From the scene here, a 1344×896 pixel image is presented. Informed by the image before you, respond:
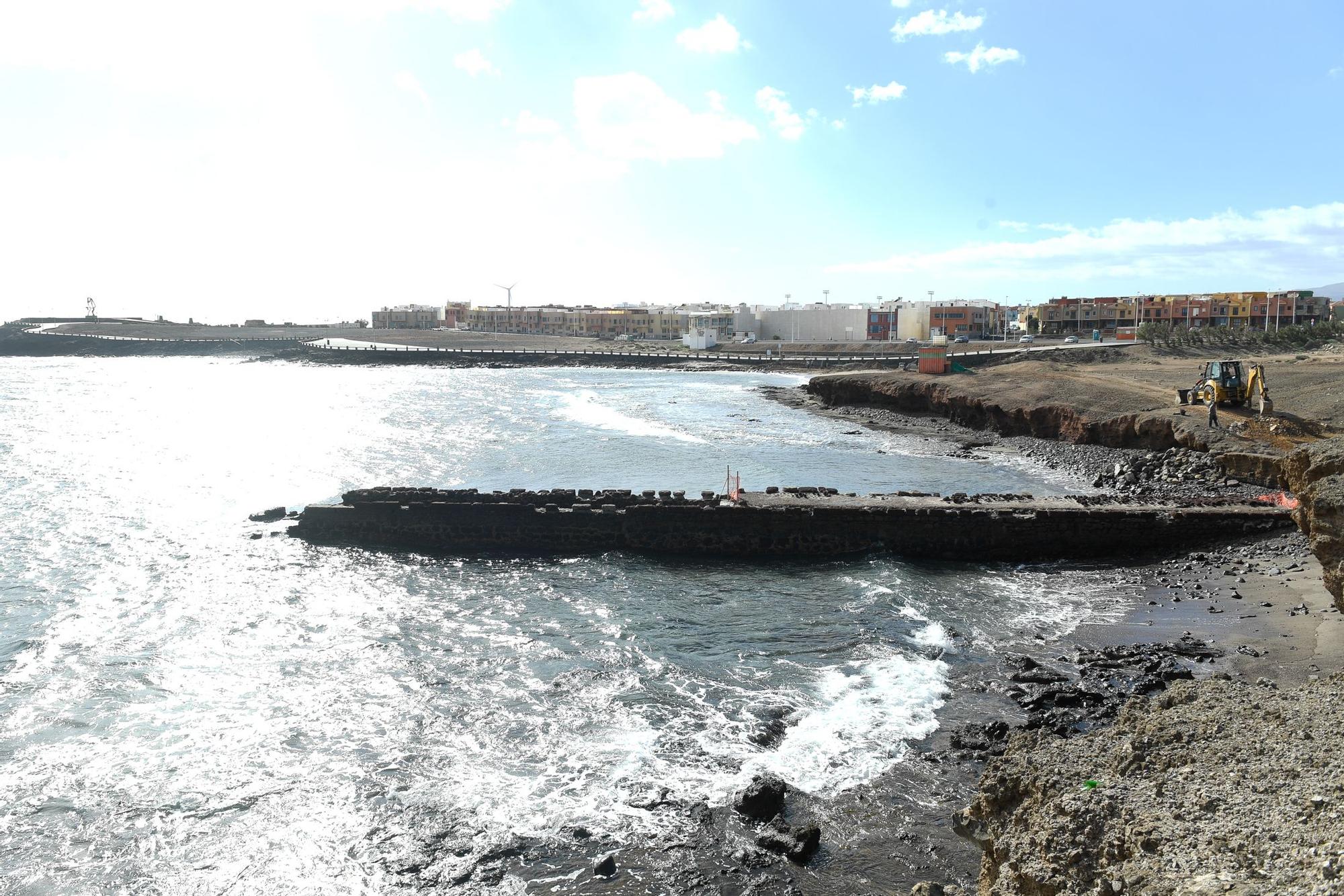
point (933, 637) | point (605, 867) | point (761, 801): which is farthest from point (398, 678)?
point (933, 637)

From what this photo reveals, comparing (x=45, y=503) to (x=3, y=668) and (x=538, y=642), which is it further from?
(x=538, y=642)

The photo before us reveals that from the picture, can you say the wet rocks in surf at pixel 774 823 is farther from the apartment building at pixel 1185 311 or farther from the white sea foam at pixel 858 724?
the apartment building at pixel 1185 311

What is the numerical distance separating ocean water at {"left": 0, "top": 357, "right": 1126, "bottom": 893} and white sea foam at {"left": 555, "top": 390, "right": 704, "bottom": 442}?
43.1 feet

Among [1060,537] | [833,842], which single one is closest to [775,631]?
[833,842]

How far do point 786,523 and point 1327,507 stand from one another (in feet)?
40.5

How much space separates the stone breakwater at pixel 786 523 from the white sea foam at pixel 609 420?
1939cm

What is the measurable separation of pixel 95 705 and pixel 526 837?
824 cm

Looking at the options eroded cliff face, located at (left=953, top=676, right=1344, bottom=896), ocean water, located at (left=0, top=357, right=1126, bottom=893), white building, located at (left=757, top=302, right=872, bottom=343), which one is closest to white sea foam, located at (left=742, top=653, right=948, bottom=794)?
ocean water, located at (left=0, top=357, right=1126, bottom=893)

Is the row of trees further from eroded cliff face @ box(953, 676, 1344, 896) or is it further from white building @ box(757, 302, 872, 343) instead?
eroded cliff face @ box(953, 676, 1344, 896)

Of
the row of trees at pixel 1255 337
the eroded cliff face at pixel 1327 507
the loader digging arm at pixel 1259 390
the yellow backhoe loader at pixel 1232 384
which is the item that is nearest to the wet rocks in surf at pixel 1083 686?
the eroded cliff face at pixel 1327 507

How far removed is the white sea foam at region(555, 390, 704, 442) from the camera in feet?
149

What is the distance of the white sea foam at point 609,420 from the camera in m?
45.5

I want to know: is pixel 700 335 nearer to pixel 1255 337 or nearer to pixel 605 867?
pixel 1255 337

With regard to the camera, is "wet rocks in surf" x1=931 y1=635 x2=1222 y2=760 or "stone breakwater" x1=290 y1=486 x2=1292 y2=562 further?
"stone breakwater" x1=290 y1=486 x2=1292 y2=562
